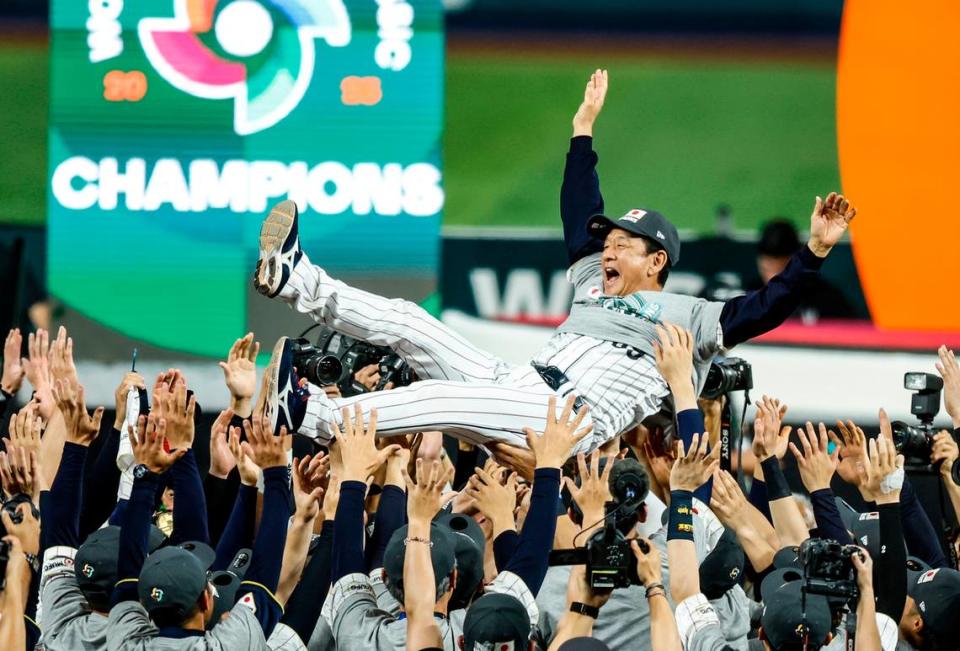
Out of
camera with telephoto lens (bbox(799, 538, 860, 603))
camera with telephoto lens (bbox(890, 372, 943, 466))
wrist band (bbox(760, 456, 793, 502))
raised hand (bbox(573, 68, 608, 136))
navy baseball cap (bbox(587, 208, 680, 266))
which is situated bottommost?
camera with telephoto lens (bbox(799, 538, 860, 603))

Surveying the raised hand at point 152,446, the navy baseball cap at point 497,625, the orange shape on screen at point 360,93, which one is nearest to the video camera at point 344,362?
the raised hand at point 152,446

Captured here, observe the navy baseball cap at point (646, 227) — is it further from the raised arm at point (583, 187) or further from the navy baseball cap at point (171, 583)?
the navy baseball cap at point (171, 583)

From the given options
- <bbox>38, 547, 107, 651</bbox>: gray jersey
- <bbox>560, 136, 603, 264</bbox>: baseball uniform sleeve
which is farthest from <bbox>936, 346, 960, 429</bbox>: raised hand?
<bbox>38, 547, 107, 651</bbox>: gray jersey

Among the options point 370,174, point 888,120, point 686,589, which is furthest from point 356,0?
point 686,589

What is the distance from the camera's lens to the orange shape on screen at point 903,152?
713 centimetres

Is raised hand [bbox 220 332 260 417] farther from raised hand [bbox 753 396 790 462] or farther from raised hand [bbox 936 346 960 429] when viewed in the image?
raised hand [bbox 936 346 960 429]

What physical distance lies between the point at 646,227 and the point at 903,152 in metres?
3.12

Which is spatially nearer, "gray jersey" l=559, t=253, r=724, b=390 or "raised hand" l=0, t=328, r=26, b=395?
"gray jersey" l=559, t=253, r=724, b=390

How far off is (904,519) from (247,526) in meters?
2.12

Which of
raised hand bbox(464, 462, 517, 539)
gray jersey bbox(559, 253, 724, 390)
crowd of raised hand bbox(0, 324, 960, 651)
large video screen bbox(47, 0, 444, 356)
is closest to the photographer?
crowd of raised hand bbox(0, 324, 960, 651)

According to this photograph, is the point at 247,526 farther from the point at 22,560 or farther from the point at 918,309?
the point at 918,309

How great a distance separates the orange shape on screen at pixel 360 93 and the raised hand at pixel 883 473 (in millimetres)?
3839

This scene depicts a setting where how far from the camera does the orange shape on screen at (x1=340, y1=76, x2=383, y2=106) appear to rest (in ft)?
23.2

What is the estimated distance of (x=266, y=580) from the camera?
358 centimetres
